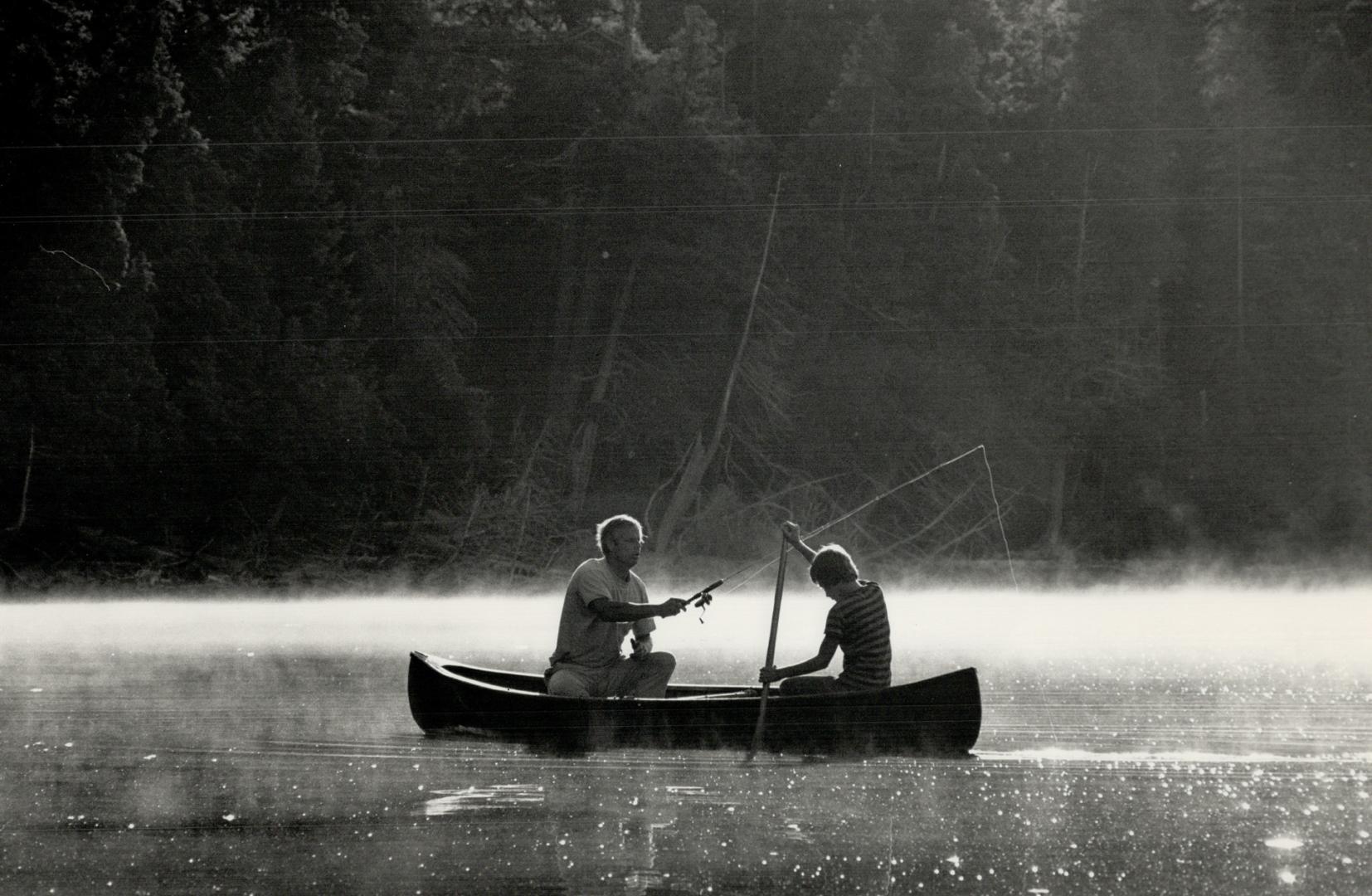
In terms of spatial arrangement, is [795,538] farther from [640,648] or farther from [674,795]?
[674,795]

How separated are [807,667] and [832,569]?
0.61 m

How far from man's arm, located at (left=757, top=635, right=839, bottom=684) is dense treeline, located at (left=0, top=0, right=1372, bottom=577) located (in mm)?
20678

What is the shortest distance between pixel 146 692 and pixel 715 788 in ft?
19.2

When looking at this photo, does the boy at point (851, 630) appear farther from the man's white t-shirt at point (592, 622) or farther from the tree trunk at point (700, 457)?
the tree trunk at point (700, 457)

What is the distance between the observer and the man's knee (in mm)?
9633

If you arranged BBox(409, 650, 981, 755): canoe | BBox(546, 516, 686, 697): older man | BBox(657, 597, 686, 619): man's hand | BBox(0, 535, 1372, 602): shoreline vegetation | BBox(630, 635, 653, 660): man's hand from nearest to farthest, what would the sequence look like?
1. BBox(409, 650, 981, 755): canoe
2. BBox(657, 597, 686, 619): man's hand
3. BBox(546, 516, 686, 697): older man
4. BBox(630, 635, 653, 660): man's hand
5. BBox(0, 535, 1372, 602): shoreline vegetation

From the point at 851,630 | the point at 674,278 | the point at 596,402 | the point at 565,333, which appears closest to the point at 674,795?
the point at 851,630

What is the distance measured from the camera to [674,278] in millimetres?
34312

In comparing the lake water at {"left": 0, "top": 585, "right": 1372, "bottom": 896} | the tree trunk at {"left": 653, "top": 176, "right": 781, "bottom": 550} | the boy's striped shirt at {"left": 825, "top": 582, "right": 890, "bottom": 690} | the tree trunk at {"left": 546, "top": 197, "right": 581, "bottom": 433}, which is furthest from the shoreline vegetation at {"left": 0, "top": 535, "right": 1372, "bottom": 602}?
the boy's striped shirt at {"left": 825, "top": 582, "right": 890, "bottom": 690}

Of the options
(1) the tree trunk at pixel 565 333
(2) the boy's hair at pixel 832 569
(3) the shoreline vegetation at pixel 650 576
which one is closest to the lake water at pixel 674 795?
(2) the boy's hair at pixel 832 569

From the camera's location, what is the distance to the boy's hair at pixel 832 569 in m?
9.47

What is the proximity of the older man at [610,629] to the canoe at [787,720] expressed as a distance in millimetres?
238

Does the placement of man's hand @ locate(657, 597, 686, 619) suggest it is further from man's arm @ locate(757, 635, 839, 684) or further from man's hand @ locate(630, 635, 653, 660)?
man's arm @ locate(757, 635, 839, 684)

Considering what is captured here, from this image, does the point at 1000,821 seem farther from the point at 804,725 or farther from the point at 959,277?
the point at 959,277
